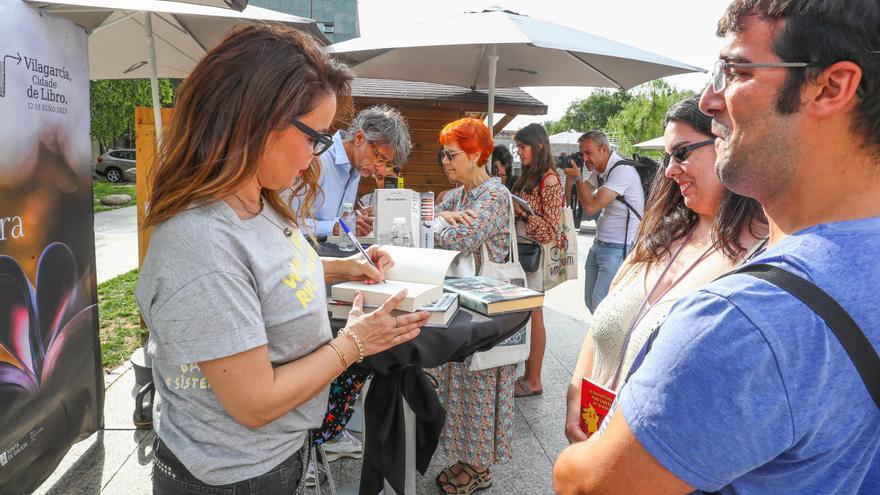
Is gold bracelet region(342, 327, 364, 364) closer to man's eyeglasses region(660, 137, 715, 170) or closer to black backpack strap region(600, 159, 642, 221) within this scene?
man's eyeglasses region(660, 137, 715, 170)

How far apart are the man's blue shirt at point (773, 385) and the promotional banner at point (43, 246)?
8.31ft

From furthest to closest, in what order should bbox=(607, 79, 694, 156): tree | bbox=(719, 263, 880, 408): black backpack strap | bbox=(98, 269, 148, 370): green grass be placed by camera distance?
bbox=(607, 79, 694, 156): tree → bbox=(98, 269, 148, 370): green grass → bbox=(719, 263, 880, 408): black backpack strap

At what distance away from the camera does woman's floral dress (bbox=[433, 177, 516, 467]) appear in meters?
2.85

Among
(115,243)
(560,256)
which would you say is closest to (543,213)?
(560,256)

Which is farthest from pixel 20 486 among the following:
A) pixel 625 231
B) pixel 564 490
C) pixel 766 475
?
pixel 625 231

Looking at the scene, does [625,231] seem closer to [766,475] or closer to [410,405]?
[410,405]

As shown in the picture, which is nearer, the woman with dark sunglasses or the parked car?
the woman with dark sunglasses

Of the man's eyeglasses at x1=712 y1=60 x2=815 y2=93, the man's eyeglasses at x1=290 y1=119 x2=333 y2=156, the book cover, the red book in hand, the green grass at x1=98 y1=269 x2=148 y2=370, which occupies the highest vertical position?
the man's eyeglasses at x1=712 y1=60 x2=815 y2=93

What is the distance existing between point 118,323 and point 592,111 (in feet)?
250

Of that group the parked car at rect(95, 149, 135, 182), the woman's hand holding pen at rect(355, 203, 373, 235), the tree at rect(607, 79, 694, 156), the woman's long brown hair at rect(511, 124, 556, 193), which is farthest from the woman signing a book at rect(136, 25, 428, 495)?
the tree at rect(607, 79, 694, 156)

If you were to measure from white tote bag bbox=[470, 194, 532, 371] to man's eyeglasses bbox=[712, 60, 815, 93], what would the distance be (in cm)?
169

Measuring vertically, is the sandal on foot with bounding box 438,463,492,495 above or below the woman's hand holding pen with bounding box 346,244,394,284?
below

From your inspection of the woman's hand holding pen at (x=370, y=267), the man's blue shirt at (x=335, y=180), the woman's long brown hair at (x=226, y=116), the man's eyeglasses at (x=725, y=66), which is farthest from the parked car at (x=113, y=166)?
the man's eyeglasses at (x=725, y=66)

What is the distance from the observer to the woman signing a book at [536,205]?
3.82m
